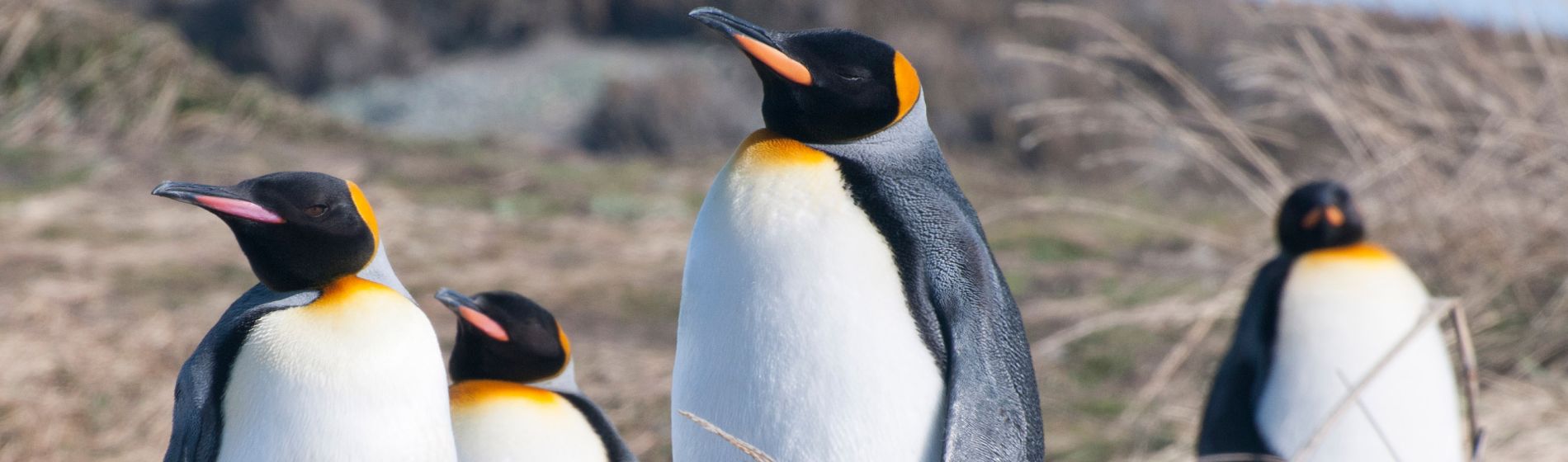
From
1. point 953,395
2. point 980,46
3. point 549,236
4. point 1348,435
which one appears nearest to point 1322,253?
point 1348,435

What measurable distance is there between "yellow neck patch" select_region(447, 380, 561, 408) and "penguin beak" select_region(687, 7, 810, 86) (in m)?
1.01

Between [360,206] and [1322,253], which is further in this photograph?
[1322,253]

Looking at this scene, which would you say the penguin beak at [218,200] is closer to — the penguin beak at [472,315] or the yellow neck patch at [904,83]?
the penguin beak at [472,315]

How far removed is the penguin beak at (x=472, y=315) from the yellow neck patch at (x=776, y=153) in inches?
30.1

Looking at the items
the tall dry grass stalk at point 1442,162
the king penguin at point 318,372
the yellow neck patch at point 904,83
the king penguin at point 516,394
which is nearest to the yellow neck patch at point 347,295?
the king penguin at point 318,372

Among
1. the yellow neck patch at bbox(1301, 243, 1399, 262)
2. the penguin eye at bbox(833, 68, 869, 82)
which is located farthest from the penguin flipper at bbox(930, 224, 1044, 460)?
the yellow neck patch at bbox(1301, 243, 1399, 262)

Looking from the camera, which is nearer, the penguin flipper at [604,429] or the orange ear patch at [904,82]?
the orange ear patch at [904,82]

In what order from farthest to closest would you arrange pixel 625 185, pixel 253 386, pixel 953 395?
1. pixel 625 185
2. pixel 253 386
3. pixel 953 395

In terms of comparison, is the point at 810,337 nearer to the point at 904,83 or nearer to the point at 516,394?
the point at 904,83

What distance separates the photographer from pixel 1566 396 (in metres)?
4.18

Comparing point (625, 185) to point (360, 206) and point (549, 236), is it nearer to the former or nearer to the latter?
point (549, 236)

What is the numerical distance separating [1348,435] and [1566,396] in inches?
51.3

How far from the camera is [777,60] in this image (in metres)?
1.64

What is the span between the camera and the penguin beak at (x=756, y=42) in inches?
62.6
